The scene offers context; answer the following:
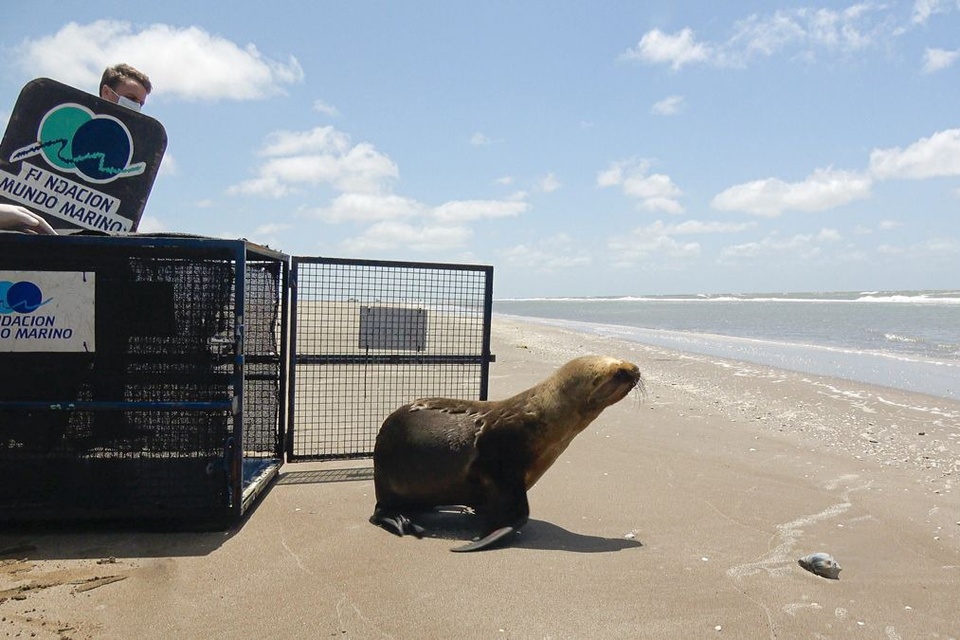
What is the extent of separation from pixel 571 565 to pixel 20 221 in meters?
3.98

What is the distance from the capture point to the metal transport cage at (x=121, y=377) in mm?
4391

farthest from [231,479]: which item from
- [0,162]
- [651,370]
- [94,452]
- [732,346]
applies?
[732,346]

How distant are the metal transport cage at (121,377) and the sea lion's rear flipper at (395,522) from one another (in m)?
0.97

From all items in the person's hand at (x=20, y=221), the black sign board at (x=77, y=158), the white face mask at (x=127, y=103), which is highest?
the white face mask at (x=127, y=103)

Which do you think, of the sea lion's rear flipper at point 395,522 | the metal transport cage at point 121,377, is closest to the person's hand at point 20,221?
the metal transport cage at point 121,377

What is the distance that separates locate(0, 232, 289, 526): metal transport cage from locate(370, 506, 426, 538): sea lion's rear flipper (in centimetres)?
97

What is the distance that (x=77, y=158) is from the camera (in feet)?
16.2

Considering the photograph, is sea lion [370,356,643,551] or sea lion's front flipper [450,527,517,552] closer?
sea lion's front flipper [450,527,517,552]

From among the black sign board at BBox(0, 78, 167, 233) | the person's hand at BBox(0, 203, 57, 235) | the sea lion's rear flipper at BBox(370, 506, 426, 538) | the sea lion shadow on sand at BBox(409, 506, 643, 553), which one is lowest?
the sea lion shadow on sand at BBox(409, 506, 643, 553)

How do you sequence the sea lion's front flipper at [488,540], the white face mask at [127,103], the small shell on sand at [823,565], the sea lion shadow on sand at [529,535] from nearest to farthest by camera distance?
1. the small shell on sand at [823,565]
2. the sea lion's front flipper at [488,540]
3. the sea lion shadow on sand at [529,535]
4. the white face mask at [127,103]

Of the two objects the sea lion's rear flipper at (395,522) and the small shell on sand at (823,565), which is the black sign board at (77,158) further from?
the small shell on sand at (823,565)

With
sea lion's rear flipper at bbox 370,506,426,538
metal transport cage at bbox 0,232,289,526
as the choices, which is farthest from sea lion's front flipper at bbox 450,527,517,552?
metal transport cage at bbox 0,232,289,526

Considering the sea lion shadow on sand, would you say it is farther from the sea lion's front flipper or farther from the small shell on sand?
the small shell on sand

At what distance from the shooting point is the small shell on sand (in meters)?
4.12
